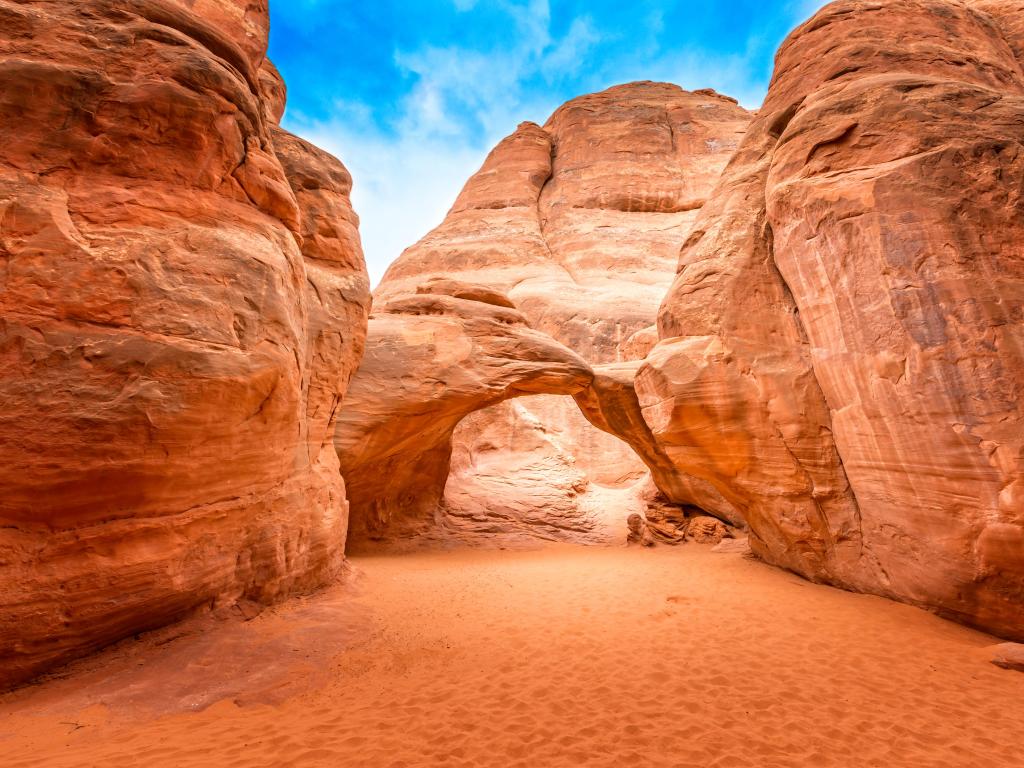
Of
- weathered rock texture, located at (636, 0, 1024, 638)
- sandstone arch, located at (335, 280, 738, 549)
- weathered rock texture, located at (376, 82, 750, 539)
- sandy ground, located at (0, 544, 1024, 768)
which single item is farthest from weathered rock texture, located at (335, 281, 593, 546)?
sandy ground, located at (0, 544, 1024, 768)

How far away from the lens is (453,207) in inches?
1280

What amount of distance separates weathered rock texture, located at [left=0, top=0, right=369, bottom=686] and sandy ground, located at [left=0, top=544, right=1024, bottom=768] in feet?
2.44

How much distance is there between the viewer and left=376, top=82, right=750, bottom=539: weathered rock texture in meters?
16.4

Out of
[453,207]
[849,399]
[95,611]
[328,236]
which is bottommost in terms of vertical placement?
[95,611]

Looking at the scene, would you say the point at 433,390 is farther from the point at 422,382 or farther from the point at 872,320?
the point at 872,320

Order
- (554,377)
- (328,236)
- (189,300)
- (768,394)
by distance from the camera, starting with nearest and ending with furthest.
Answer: (189,300)
(768,394)
(328,236)
(554,377)

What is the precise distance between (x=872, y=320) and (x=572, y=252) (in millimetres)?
22137

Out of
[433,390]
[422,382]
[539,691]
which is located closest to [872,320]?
[539,691]

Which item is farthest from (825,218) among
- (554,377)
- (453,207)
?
(453,207)

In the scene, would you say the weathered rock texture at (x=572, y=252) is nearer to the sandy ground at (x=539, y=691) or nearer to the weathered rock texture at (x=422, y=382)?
the weathered rock texture at (x=422, y=382)

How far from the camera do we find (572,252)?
27938 mm

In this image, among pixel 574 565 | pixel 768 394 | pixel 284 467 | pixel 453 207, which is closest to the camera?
pixel 284 467

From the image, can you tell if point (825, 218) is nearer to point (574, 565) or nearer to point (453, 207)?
point (574, 565)

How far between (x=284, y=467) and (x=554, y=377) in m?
6.82
